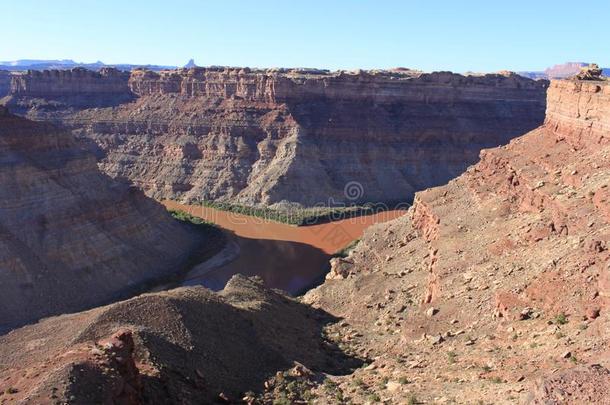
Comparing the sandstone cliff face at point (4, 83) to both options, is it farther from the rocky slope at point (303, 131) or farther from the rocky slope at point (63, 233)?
the rocky slope at point (63, 233)

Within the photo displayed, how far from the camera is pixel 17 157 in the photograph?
4203cm

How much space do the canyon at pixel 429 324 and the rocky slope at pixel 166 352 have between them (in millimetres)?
67

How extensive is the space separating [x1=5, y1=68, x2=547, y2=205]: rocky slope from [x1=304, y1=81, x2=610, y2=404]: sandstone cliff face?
34.7 m

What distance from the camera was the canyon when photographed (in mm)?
16344

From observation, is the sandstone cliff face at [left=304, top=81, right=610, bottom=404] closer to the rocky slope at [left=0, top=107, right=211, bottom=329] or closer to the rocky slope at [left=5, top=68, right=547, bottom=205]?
the rocky slope at [left=0, top=107, right=211, bottom=329]

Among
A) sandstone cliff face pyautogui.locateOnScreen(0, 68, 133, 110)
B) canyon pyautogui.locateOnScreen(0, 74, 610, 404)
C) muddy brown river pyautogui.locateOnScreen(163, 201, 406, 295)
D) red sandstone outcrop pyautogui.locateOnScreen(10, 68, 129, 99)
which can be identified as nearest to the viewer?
canyon pyautogui.locateOnScreen(0, 74, 610, 404)

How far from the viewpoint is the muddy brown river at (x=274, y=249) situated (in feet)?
152

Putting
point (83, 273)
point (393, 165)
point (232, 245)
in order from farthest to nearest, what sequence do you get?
point (393, 165)
point (232, 245)
point (83, 273)

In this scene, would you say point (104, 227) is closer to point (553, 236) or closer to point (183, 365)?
point (183, 365)

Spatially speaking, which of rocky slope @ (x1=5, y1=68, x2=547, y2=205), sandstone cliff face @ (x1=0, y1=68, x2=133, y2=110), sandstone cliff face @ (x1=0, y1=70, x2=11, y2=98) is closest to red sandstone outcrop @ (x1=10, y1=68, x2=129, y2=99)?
sandstone cliff face @ (x1=0, y1=68, x2=133, y2=110)

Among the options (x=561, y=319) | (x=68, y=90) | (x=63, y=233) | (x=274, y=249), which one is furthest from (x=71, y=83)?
(x=561, y=319)

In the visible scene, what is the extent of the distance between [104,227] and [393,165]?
4333 centimetres

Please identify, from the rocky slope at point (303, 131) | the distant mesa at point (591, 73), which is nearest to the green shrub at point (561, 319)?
the distant mesa at point (591, 73)

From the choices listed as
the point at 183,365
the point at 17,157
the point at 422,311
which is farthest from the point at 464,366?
the point at 17,157
